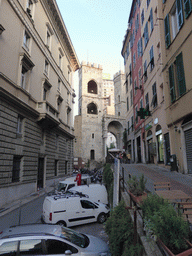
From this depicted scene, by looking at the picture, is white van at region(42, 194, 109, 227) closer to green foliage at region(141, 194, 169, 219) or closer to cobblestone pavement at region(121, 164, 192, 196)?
cobblestone pavement at region(121, 164, 192, 196)

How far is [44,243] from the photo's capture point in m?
4.21

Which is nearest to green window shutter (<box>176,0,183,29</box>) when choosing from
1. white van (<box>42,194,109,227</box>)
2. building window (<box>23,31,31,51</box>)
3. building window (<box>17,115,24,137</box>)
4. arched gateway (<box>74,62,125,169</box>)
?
building window (<box>23,31,31,51</box>)

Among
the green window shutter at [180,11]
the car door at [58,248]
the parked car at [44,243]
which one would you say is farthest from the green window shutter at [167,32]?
the car door at [58,248]

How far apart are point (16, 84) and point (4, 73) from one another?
1358 mm

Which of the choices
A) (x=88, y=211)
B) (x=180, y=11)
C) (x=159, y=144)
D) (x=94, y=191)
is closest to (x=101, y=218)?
(x=88, y=211)

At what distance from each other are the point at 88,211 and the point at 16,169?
23.0 ft

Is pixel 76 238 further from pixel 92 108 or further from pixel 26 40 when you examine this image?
pixel 92 108

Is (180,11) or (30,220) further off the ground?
(180,11)

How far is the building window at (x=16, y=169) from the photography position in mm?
12654

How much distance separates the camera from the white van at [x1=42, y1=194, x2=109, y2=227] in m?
7.76

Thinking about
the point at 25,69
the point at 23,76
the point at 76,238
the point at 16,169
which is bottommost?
the point at 76,238

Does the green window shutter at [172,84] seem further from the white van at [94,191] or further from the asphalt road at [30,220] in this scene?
the asphalt road at [30,220]

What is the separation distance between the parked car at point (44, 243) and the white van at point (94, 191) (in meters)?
6.16

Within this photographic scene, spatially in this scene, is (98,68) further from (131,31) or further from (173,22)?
(173,22)
